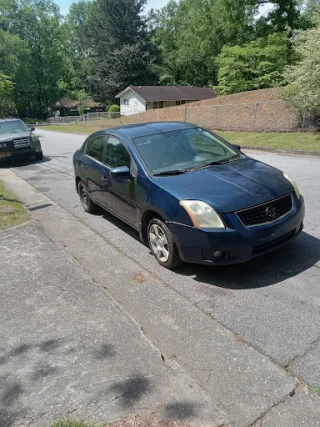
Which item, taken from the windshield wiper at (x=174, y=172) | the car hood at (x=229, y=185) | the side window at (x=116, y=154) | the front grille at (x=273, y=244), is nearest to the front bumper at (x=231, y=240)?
the front grille at (x=273, y=244)

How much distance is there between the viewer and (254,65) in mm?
31172

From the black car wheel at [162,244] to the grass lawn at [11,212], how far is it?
9.49ft

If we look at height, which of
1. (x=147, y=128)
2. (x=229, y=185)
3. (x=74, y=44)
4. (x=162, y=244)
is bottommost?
(x=162, y=244)

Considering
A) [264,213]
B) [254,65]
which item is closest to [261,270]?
[264,213]

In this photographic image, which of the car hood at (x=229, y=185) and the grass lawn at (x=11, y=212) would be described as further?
the grass lawn at (x=11, y=212)

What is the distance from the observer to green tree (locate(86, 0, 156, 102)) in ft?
171

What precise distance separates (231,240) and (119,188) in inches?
78.3

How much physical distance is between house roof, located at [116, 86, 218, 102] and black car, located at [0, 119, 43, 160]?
33735 millimetres

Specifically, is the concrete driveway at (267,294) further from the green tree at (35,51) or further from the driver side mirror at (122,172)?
the green tree at (35,51)

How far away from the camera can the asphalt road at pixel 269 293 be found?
2664 mm

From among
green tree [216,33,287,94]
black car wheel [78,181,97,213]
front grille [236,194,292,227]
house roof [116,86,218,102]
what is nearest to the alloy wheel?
front grille [236,194,292,227]

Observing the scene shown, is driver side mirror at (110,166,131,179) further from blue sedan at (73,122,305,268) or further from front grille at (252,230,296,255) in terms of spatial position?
front grille at (252,230,296,255)

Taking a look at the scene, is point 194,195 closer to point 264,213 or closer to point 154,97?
point 264,213

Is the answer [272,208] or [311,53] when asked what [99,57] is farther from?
[272,208]
